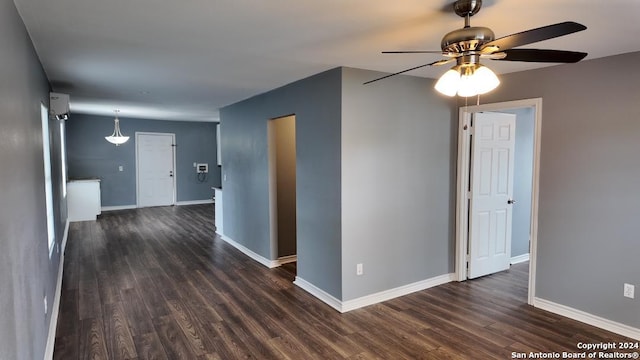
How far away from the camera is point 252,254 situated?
214 inches

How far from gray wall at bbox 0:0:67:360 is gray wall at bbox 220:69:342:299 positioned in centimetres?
234

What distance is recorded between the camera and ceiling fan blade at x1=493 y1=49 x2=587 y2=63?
75.9 inches

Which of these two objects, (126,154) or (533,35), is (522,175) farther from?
(126,154)

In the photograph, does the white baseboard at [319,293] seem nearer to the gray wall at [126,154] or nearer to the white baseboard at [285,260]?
the white baseboard at [285,260]

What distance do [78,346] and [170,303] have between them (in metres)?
0.93

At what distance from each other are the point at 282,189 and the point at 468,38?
369cm

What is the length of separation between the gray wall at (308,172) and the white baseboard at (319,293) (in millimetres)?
49

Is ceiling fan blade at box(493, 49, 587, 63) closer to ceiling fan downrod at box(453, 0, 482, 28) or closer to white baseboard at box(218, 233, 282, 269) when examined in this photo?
ceiling fan downrod at box(453, 0, 482, 28)

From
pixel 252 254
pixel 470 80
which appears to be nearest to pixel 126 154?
pixel 252 254

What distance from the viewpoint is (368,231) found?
374 centimetres

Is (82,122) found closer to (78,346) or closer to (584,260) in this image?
(78,346)

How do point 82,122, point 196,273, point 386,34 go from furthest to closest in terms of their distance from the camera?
point 82,122 < point 196,273 < point 386,34

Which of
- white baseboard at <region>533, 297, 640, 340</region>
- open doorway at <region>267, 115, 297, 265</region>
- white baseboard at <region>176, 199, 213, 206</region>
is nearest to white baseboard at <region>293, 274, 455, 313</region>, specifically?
open doorway at <region>267, 115, 297, 265</region>

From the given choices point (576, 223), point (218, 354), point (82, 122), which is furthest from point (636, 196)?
point (82, 122)
